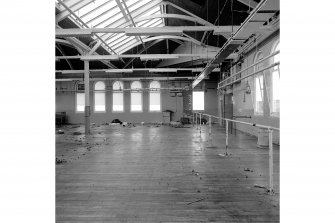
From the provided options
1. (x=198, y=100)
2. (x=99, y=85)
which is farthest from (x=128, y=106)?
(x=198, y=100)

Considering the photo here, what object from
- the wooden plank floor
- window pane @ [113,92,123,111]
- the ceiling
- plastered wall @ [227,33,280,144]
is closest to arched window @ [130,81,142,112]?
window pane @ [113,92,123,111]

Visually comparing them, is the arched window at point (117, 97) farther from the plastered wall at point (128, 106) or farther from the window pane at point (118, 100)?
the plastered wall at point (128, 106)

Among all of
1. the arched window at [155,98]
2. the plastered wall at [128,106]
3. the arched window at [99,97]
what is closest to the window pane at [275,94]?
the plastered wall at [128,106]

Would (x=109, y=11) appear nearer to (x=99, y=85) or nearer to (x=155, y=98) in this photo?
(x=155, y=98)

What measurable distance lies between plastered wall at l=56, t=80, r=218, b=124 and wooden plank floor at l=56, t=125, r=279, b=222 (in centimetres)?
1469

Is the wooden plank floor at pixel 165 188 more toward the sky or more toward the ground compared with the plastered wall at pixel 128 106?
more toward the ground

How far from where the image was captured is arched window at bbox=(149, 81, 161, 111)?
865 inches

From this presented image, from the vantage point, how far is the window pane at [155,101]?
868 inches

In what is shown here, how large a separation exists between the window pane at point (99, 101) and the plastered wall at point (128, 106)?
33cm

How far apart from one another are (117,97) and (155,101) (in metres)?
3.25
